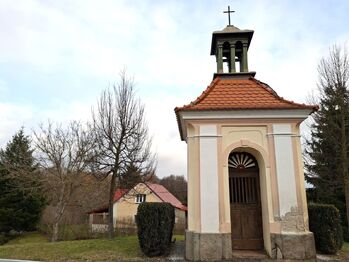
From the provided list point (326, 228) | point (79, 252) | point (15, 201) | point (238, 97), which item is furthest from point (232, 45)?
point (15, 201)

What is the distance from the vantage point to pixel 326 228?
9062mm

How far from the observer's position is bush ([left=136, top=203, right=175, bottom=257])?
9039mm

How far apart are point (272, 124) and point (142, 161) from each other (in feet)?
24.4

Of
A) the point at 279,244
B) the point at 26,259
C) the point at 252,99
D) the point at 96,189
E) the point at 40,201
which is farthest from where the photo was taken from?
the point at 40,201

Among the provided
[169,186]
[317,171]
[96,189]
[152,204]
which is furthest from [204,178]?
[169,186]

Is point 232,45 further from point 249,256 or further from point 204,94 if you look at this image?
point 249,256

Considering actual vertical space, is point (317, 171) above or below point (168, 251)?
above

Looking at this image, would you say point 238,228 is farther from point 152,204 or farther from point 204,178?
point 152,204

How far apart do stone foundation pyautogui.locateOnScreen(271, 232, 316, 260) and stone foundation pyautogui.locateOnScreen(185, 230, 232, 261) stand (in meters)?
1.33

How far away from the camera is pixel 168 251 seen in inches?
381

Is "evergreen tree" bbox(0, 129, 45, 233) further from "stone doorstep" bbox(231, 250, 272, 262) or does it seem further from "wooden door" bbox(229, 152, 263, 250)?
"stone doorstep" bbox(231, 250, 272, 262)

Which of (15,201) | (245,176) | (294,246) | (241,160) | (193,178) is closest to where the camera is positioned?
(294,246)

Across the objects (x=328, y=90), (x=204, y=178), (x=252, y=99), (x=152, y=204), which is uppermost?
(x=328, y=90)

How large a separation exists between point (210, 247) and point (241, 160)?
3.04 m
